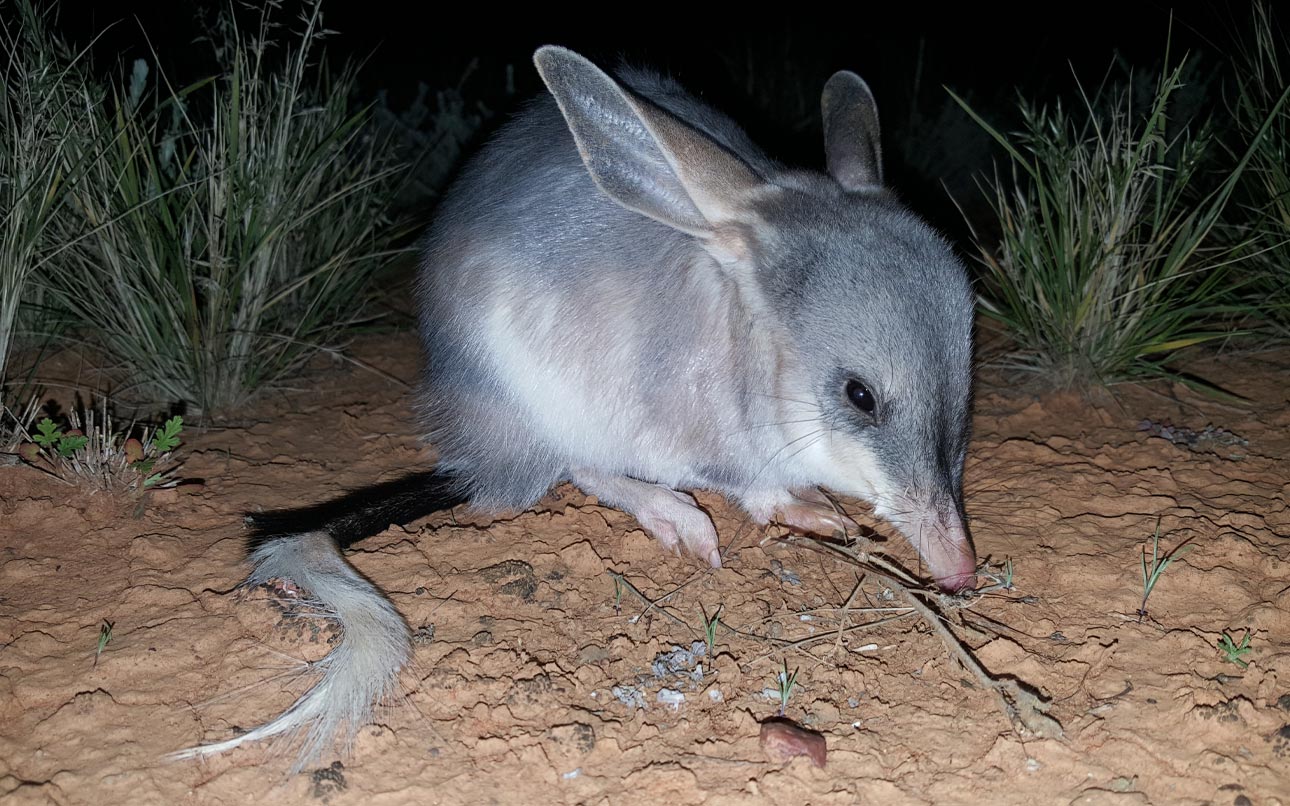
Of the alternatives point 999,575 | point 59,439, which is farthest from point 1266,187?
point 59,439

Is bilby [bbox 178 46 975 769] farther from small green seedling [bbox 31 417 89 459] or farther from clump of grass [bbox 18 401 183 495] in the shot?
small green seedling [bbox 31 417 89 459]

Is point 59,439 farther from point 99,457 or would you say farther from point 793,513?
point 793,513

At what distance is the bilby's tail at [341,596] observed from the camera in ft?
8.59

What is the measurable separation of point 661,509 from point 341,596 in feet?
3.75

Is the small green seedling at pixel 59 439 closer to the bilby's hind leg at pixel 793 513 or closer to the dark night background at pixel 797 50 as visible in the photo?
the bilby's hind leg at pixel 793 513

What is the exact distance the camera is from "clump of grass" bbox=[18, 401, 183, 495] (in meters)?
3.58

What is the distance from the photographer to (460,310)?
3658 mm

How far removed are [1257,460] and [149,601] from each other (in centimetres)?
377

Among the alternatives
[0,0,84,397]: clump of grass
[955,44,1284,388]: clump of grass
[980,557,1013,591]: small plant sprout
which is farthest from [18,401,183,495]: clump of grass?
[955,44,1284,388]: clump of grass

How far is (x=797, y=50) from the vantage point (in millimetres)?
10094

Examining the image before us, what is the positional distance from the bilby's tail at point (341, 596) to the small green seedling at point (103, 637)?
392mm

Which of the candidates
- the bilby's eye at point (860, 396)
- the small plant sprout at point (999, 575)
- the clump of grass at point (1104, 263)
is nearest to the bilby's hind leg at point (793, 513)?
the small plant sprout at point (999, 575)

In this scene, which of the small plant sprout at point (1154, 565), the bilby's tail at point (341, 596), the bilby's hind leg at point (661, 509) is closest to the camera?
the bilby's tail at point (341, 596)

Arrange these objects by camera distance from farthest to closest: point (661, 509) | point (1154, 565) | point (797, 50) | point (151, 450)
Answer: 1. point (797, 50)
2. point (151, 450)
3. point (661, 509)
4. point (1154, 565)
